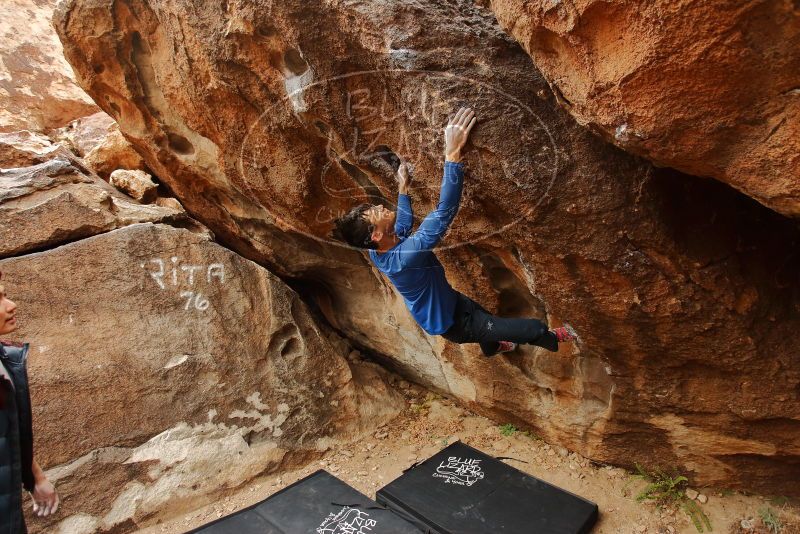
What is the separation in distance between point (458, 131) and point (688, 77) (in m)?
0.96

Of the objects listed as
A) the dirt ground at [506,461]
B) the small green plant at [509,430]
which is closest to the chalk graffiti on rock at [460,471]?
the dirt ground at [506,461]

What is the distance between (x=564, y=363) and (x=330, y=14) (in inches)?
102

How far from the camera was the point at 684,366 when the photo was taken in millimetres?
2801

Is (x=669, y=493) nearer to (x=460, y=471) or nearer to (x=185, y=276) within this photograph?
(x=460, y=471)

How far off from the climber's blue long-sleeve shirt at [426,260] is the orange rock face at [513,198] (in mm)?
212

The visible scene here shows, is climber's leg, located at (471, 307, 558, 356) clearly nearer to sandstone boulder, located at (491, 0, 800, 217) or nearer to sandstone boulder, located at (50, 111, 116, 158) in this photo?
sandstone boulder, located at (491, 0, 800, 217)

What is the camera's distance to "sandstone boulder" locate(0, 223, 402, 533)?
3.33 meters

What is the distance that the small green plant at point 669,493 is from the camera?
10.0ft

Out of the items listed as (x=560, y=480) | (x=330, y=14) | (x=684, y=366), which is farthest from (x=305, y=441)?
(x=330, y=14)

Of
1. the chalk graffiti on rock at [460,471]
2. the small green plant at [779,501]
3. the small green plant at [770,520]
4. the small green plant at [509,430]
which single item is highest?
the small green plant at [779,501]

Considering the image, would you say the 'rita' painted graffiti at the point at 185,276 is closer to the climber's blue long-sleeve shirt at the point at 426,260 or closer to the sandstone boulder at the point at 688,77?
the climber's blue long-sleeve shirt at the point at 426,260

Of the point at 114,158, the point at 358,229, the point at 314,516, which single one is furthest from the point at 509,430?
the point at 114,158

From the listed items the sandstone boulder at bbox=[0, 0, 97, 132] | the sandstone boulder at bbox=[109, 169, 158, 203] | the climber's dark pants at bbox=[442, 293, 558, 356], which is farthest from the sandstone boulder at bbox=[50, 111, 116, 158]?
the climber's dark pants at bbox=[442, 293, 558, 356]

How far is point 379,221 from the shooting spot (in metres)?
2.67
